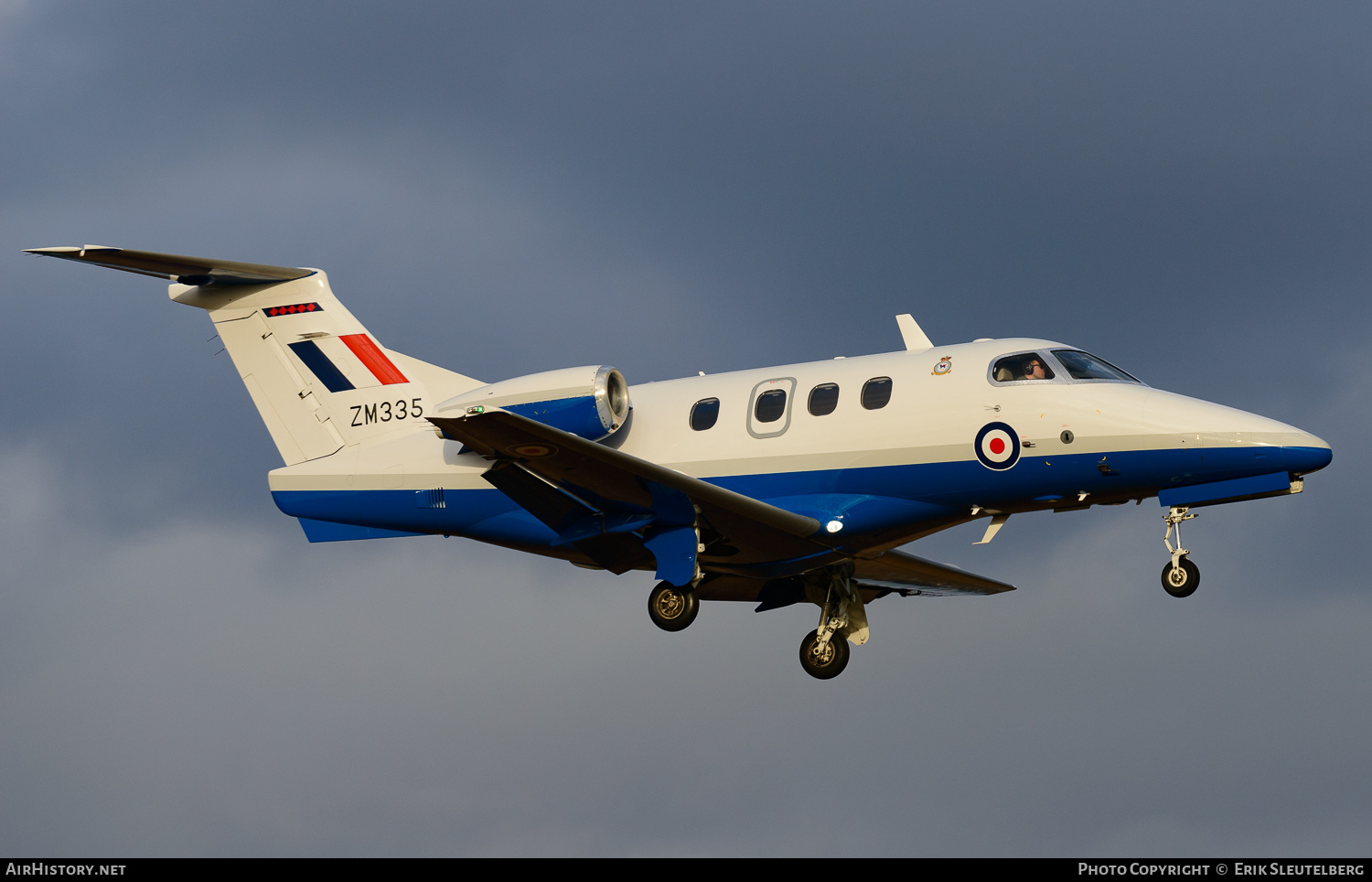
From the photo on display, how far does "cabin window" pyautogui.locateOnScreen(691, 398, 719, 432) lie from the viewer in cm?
2078

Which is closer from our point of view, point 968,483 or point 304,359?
point 968,483

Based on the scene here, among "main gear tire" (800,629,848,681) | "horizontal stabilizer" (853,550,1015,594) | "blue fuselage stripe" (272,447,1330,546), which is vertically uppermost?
"blue fuselage stripe" (272,447,1330,546)

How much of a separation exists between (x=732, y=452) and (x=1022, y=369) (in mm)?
4157

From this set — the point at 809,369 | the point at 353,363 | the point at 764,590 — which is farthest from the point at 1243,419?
the point at 353,363

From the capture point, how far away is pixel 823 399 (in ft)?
65.6

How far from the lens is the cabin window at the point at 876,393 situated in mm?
19578

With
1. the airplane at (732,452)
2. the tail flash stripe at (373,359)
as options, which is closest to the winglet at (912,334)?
the airplane at (732,452)

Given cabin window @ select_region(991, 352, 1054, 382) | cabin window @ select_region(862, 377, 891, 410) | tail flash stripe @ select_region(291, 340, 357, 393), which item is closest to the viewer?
cabin window @ select_region(991, 352, 1054, 382)

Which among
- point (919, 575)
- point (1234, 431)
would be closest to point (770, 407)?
point (919, 575)

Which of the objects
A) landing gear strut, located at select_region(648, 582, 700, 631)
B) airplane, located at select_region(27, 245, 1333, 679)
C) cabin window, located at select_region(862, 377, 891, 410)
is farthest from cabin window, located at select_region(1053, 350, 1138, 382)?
landing gear strut, located at select_region(648, 582, 700, 631)

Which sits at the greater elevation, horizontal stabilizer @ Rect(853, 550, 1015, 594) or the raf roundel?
the raf roundel

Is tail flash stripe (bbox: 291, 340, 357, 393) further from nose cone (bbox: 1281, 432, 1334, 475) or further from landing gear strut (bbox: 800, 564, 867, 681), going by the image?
nose cone (bbox: 1281, 432, 1334, 475)

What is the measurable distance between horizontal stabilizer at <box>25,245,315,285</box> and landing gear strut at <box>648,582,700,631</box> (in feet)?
28.4

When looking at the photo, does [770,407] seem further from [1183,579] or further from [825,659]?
[1183,579]
